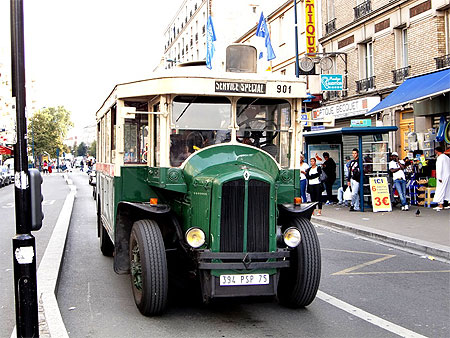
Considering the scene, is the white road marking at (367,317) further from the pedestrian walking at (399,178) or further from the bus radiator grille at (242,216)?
the pedestrian walking at (399,178)

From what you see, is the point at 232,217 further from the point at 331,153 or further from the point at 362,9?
the point at 362,9

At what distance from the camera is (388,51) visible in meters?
21.5

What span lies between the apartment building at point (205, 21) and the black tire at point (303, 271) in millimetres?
38972

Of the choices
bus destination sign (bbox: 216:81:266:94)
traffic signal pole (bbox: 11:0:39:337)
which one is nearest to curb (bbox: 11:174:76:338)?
traffic signal pole (bbox: 11:0:39:337)

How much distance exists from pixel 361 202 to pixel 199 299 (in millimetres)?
10235

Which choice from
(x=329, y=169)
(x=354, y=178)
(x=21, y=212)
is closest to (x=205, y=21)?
(x=329, y=169)

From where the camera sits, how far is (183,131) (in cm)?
597

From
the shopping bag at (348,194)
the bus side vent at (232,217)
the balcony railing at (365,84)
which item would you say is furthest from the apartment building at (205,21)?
the bus side vent at (232,217)

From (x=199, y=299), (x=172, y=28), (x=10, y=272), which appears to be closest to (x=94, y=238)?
(x=10, y=272)

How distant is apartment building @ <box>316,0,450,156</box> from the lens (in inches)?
719

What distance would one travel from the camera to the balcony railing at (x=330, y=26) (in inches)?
1016

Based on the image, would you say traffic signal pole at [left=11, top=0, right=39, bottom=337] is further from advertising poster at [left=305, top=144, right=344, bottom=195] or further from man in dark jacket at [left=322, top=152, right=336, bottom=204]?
advertising poster at [left=305, top=144, right=344, bottom=195]

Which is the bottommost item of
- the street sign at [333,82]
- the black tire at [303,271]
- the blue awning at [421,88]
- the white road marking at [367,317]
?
the white road marking at [367,317]

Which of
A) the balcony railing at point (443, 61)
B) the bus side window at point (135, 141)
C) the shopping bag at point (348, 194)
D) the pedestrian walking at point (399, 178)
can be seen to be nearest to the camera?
the bus side window at point (135, 141)
